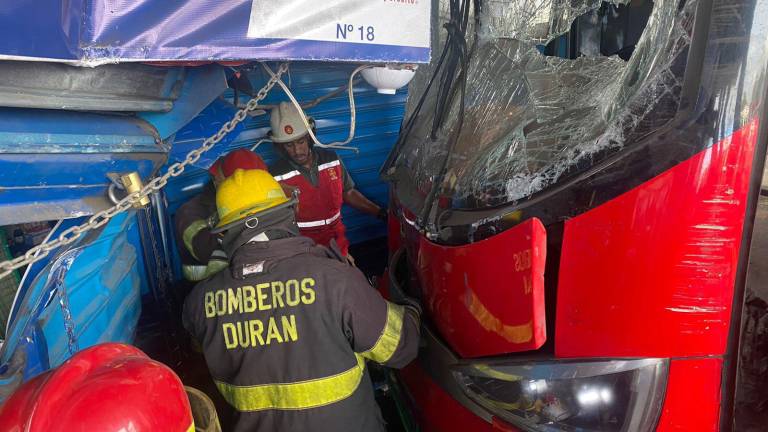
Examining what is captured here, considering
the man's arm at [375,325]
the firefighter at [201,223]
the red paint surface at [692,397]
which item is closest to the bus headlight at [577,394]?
the red paint surface at [692,397]

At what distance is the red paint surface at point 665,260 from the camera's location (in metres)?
1.15

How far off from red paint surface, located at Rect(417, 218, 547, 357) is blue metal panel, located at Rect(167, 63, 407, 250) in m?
1.79

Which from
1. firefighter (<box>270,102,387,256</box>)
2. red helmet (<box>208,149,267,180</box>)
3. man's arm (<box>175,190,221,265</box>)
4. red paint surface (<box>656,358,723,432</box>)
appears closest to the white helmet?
firefighter (<box>270,102,387,256</box>)

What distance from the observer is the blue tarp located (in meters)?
0.98

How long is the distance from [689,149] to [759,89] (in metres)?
0.19

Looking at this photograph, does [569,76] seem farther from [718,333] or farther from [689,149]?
[718,333]

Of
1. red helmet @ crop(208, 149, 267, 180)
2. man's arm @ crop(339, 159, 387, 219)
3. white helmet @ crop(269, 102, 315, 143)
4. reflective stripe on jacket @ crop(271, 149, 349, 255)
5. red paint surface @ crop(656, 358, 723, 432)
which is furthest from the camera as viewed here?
man's arm @ crop(339, 159, 387, 219)

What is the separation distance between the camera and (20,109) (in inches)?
48.1

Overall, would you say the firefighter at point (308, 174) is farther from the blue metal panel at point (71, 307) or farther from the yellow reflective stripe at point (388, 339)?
the yellow reflective stripe at point (388, 339)

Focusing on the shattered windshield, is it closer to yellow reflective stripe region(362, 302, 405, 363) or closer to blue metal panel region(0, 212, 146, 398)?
yellow reflective stripe region(362, 302, 405, 363)

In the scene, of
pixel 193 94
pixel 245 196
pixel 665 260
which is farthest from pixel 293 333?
pixel 665 260

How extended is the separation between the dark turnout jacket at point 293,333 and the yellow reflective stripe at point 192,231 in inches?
39.5

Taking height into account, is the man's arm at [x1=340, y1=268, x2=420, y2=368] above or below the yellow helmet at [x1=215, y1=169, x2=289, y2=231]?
below

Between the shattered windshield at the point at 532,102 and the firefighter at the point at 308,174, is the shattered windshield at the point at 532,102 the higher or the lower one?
the higher one
